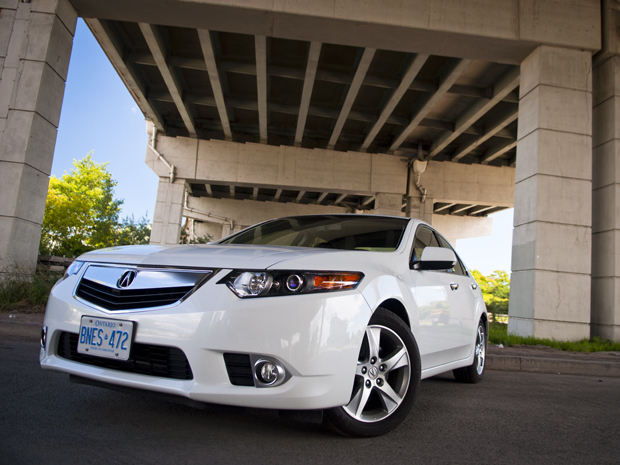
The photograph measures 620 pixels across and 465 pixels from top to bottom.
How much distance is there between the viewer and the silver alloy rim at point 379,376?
102 inches

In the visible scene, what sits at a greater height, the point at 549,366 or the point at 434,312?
the point at 434,312

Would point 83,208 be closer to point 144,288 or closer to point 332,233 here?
point 332,233

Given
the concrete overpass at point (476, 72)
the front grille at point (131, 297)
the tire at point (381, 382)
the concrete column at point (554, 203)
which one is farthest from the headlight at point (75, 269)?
the concrete column at point (554, 203)

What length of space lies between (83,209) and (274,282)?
39941 millimetres

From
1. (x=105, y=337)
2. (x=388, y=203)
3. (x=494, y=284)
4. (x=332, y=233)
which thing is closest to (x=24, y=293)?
(x=332, y=233)

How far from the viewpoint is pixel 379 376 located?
2705 mm

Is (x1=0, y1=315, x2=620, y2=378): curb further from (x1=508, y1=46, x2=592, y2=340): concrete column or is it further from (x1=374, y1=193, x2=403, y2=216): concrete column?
(x1=374, y1=193, x2=403, y2=216): concrete column

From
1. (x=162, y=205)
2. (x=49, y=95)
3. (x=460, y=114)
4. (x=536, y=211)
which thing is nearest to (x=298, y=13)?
(x=49, y=95)

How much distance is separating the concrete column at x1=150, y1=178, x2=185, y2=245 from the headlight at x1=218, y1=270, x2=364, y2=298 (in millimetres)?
18298

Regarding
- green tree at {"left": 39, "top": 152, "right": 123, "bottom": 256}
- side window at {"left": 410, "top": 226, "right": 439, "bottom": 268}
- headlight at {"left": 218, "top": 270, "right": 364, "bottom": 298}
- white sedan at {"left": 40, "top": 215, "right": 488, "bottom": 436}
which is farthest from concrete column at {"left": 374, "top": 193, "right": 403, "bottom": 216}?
green tree at {"left": 39, "top": 152, "right": 123, "bottom": 256}

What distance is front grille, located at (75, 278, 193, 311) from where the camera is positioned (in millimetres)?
2342

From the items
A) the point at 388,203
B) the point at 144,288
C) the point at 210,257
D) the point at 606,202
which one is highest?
the point at 388,203

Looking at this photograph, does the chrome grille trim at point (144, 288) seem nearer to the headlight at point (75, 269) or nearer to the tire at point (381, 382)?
the headlight at point (75, 269)

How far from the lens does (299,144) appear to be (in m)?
19.9
